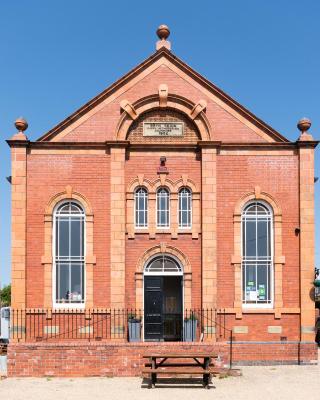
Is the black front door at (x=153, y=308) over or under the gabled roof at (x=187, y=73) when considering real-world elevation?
under

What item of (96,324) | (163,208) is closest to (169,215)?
(163,208)

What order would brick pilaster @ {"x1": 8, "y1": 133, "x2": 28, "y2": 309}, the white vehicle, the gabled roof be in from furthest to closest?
the white vehicle → the gabled roof → brick pilaster @ {"x1": 8, "y1": 133, "x2": 28, "y2": 309}

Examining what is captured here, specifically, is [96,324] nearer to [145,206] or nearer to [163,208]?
[145,206]

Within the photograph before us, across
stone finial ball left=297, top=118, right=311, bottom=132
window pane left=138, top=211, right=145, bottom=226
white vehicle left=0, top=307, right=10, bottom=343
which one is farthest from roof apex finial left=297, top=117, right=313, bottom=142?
white vehicle left=0, top=307, right=10, bottom=343

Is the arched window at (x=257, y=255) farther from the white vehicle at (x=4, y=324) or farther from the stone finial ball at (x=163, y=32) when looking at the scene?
the white vehicle at (x=4, y=324)

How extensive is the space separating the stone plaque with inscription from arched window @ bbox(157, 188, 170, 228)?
192 centimetres

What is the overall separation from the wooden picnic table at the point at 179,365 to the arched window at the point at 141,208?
5.12 m

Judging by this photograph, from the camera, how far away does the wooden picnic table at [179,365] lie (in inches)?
577

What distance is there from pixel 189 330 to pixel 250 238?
361 cm

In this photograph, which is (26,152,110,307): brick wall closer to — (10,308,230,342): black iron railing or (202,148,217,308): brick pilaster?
(10,308,230,342): black iron railing

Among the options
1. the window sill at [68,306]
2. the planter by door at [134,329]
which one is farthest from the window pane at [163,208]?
the window sill at [68,306]

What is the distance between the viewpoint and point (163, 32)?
20562 mm

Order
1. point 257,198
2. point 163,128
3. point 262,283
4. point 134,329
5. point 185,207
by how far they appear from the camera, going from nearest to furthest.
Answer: point 134,329 → point 262,283 → point 257,198 → point 185,207 → point 163,128

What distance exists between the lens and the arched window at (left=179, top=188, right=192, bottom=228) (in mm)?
19641
